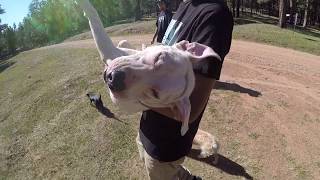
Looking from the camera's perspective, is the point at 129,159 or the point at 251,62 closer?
the point at 129,159

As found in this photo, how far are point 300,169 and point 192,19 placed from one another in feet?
14.2

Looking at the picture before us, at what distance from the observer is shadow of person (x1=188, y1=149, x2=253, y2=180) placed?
6357 mm

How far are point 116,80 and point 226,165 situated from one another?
494cm

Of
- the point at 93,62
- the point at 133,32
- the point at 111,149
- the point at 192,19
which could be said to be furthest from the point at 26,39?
the point at 192,19

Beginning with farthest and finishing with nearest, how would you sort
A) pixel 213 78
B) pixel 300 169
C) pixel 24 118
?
pixel 24 118 < pixel 300 169 < pixel 213 78

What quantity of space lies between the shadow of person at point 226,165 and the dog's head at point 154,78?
4505 millimetres

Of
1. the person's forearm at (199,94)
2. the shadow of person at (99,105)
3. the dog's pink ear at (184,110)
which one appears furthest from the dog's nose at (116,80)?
the shadow of person at (99,105)

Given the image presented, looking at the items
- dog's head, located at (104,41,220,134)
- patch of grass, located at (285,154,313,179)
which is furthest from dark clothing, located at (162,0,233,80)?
patch of grass, located at (285,154,313,179)

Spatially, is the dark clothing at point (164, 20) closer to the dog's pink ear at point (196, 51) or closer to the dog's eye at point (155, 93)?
the dog's pink ear at point (196, 51)

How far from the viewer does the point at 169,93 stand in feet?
6.43

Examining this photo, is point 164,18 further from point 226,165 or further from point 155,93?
point 155,93

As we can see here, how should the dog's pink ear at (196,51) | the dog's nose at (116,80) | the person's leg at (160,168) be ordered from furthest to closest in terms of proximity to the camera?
the person's leg at (160,168)
the dog's pink ear at (196,51)
the dog's nose at (116,80)

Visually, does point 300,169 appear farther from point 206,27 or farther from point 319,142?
point 206,27

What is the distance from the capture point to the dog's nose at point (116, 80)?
185 centimetres
